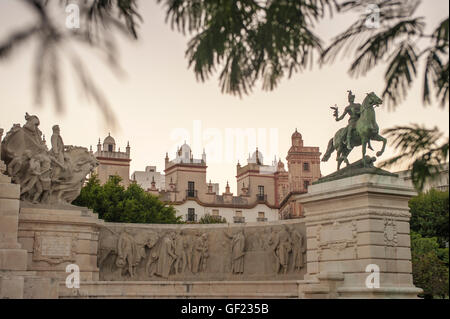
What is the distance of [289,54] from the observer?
578 cm

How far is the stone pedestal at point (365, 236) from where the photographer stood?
17.8 metres

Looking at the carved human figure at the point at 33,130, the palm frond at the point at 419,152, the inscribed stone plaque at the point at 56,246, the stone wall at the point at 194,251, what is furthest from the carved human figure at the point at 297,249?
the palm frond at the point at 419,152

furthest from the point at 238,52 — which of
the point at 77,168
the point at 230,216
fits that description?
the point at 230,216

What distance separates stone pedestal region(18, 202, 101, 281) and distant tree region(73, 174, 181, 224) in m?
15.4

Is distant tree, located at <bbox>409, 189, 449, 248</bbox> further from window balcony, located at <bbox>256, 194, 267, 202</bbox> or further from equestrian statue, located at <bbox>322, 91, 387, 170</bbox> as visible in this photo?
window balcony, located at <bbox>256, 194, 267, 202</bbox>

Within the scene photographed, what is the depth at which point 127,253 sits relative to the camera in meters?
22.6

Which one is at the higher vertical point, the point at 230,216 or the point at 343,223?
the point at 230,216

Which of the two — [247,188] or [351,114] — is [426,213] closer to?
[351,114]

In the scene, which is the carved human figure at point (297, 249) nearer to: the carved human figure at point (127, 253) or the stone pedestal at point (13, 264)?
the carved human figure at point (127, 253)

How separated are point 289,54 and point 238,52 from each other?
45 centimetres

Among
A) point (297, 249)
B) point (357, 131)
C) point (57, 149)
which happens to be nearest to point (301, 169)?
point (297, 249)

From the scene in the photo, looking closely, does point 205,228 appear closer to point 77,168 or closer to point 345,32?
point 77,168

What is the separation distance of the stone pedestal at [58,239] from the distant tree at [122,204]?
15.4 meters

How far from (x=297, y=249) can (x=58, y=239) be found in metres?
Result: 7.61
